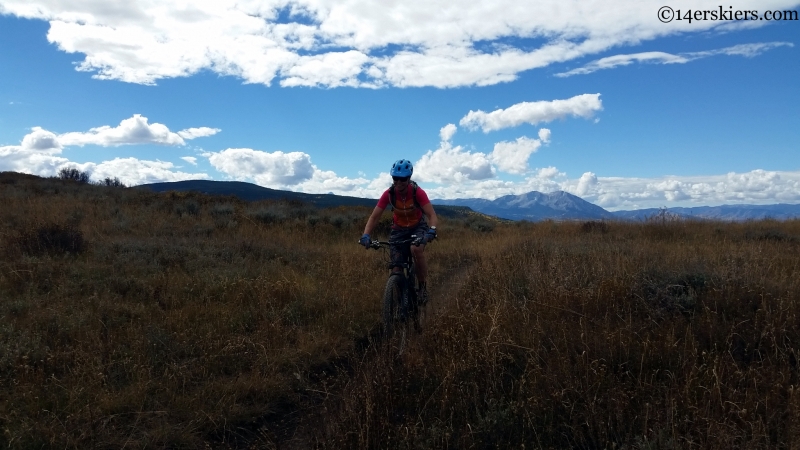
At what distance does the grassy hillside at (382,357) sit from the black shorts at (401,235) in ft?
2.97

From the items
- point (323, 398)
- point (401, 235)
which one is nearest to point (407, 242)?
point (401, 235)

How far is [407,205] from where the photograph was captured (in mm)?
6367

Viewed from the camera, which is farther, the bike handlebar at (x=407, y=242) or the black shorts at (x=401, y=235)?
the black shorts at (x=401, y=235)

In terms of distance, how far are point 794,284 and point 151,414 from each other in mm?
6077

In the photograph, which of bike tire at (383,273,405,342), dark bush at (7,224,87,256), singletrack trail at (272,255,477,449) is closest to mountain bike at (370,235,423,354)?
bike tire at (383,273,405,342)

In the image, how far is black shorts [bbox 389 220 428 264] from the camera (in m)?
6.18

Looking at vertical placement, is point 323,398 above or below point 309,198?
below

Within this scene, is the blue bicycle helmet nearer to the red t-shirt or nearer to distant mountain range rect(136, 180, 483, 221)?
the red t-shirt

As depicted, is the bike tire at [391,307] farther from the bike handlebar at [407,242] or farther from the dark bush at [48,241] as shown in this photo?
the dark bush at [48,241]

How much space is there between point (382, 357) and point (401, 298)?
1.68m

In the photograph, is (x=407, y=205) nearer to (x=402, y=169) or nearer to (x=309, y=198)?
(x=402, y=169)

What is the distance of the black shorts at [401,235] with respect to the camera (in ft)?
20.3

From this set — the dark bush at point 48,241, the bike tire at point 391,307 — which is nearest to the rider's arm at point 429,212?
the bike tire at point 391,307

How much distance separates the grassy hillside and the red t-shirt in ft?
3.86
